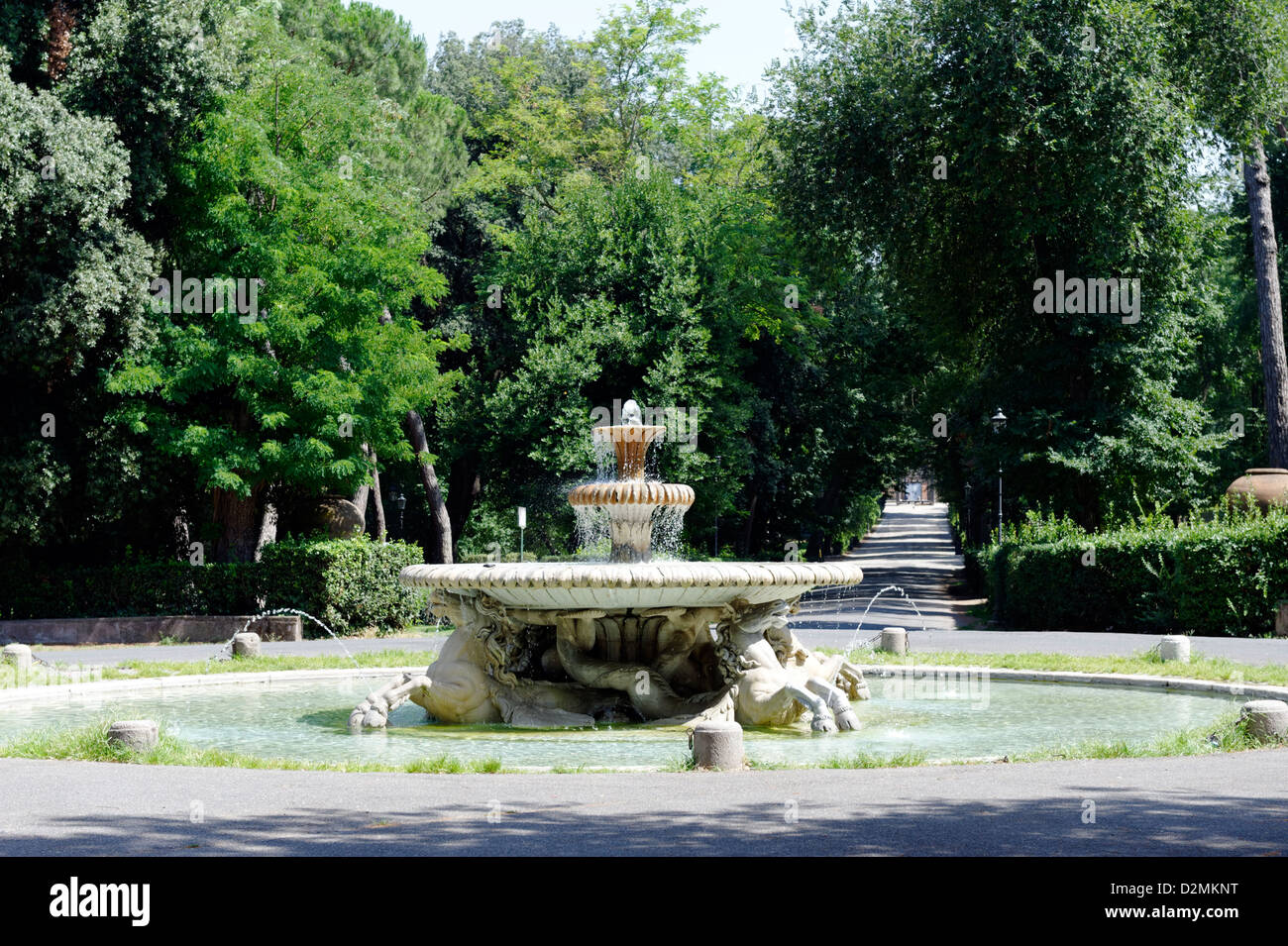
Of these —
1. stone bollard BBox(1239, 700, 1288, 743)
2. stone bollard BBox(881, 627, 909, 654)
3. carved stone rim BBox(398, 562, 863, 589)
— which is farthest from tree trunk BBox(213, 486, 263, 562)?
stone bollard BBox(1239, 700, 1288, 743)

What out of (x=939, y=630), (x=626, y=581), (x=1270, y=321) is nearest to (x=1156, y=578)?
(x=939, y=630)

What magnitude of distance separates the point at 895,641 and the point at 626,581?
8404mm

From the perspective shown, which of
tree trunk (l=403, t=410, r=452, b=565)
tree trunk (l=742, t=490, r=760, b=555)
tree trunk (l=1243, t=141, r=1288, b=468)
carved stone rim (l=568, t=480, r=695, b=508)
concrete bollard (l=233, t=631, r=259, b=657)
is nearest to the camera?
carved stone rim (l=568, t=480, r=695, b=508)

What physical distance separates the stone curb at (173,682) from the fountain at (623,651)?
3.53ft

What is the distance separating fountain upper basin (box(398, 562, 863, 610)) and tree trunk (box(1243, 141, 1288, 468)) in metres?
25.6

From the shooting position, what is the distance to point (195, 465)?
27797 millimetres

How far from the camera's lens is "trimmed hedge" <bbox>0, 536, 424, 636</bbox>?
2669 centimetres

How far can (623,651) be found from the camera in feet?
43.3

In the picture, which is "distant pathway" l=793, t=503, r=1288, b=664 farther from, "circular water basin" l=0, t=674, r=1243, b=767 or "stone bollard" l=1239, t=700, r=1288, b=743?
"stone bollard" l=1239, t=700, r=1288, b=743

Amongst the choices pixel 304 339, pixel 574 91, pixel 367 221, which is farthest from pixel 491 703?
pixel 574 91

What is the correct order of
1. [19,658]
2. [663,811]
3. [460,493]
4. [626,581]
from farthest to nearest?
[460,493] < [19,658] < [626,581] < [663,811]

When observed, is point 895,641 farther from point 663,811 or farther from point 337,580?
point 337,580

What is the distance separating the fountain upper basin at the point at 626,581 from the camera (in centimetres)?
1166
